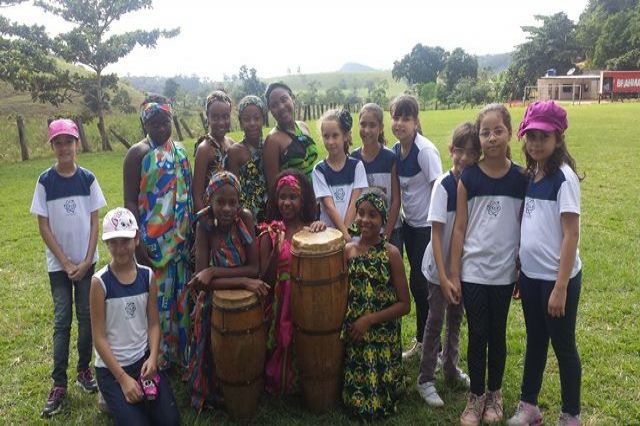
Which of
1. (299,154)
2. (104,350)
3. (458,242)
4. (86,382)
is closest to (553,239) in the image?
(458,242)

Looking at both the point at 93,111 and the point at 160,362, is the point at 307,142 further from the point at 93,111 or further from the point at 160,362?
the point at 93,111

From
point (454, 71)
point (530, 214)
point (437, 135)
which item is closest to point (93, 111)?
point (437, 135)

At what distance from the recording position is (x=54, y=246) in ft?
12.0

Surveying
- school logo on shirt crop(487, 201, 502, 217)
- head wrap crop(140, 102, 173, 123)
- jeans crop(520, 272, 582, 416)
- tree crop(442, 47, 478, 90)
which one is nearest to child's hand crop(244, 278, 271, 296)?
head wrap crop(140, 102, 173, 123)

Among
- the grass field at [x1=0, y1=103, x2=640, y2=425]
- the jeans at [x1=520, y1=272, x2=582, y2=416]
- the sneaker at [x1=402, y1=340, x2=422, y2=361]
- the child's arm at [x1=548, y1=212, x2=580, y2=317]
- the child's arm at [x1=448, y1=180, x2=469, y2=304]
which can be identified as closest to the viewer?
the child's arm at [x1=548, y1=212, x2=580, y2=317]

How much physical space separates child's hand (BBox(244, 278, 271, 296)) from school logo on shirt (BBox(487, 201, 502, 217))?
4.88 feet

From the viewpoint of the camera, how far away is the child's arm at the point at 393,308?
3418 mm

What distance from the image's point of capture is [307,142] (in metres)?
4.16

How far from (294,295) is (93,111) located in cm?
2650

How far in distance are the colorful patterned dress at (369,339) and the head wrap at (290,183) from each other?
2.02 ft

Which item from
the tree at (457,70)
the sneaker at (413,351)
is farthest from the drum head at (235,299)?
the tree at (457,70)

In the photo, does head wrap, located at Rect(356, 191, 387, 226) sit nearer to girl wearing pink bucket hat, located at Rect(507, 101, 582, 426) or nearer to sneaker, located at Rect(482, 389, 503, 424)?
girl wearing pink bucket hat, located at Rect(507, 101, 582, 426)

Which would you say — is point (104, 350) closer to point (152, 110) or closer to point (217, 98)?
point (152, 110)

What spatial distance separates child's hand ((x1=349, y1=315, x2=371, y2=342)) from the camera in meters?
3.41
